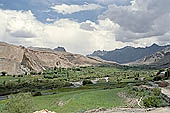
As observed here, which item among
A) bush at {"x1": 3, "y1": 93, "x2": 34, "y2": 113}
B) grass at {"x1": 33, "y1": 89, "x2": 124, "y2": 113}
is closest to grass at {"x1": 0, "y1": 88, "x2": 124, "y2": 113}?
grass at {"x1": 33, "y1": 89, "x2": 124, "y2": 113}

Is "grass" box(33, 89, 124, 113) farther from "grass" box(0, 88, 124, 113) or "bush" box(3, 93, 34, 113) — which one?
"bush" box(3, 93, 34, 113)

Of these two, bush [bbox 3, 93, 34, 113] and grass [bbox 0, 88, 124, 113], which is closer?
bush [bbox 3, 93, 34, 113]

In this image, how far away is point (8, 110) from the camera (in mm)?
44750

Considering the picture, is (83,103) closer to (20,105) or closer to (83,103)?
(83,103)

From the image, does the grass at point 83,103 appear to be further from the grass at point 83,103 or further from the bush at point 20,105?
the bush at point 20,105

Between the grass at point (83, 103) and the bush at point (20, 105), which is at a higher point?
the bush at point (20, 105)

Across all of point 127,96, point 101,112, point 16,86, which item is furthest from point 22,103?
point 16,86

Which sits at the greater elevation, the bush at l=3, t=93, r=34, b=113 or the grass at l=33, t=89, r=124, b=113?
the bush at l=3, t=93, r=34, b=113

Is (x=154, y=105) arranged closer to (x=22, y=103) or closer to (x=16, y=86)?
(x=22, y=103)

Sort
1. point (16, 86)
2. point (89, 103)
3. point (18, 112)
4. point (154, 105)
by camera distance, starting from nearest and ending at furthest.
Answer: point (18, 112) → point (154, 105) → point (89, 103) → point (16, 86)

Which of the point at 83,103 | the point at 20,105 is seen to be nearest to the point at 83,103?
the point at 83,103

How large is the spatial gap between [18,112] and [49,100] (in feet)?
92.9

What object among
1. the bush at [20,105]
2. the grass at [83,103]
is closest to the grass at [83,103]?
the grass at [83,103]

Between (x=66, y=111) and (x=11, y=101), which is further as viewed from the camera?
(x=66, y=111)
